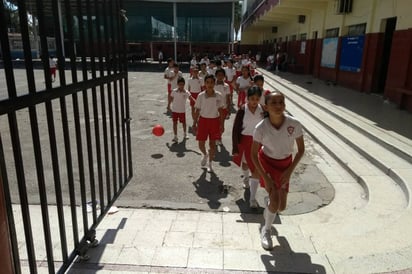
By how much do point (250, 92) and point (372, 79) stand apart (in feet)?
31.9

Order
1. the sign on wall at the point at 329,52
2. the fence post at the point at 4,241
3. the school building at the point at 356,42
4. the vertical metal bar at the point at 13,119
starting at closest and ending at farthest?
the fence post at the point at 4,241
the vertical metal bar at the point at 13,119
the school building at the point at 356,42
the sign on wall at the point at 329,52

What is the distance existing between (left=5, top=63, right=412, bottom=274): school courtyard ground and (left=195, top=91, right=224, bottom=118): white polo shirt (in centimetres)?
105

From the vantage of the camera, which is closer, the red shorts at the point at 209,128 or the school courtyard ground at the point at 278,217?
the school courtyard ground at the point at 278,217

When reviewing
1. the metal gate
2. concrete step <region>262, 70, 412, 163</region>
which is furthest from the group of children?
concrete step <region>262, 70, 412, 163</region>

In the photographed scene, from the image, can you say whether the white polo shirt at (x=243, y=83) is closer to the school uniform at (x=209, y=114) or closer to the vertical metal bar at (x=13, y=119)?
the school uniform at (x=209, y=114)

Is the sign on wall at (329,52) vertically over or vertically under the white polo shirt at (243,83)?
over

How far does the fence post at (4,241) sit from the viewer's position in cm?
181

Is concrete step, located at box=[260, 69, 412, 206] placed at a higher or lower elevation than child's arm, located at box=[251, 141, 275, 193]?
lower

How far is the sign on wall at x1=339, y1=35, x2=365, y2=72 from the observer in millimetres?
13039

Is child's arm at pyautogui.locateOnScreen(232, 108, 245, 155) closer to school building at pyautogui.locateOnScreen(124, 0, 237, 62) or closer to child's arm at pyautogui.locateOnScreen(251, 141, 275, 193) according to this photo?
child's arm at pyautogui.locateOnScreen(251, 141, 275, 193)

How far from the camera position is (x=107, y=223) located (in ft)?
13.1

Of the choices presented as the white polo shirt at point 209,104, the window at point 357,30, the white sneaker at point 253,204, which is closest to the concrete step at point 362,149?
the white sneaker at point 253,204

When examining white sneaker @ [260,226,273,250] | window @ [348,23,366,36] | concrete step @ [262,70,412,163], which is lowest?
white sneaker @ [260,226,273,250]

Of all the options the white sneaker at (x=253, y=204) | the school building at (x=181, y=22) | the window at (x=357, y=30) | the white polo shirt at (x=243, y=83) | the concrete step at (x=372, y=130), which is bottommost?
the white sneaker at (x=253, y=204)
